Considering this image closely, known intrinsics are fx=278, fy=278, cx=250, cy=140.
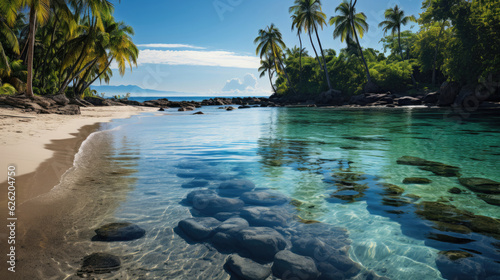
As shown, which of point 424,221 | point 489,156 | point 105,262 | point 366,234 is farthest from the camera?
point 489,156

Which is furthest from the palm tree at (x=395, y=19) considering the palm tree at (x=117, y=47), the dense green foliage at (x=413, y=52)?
the palm tree at (x=117, y=47)

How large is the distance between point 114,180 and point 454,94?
1248 inches

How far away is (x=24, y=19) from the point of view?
32438 mm

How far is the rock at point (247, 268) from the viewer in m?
2.31

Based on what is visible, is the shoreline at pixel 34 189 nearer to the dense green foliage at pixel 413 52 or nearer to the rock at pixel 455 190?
the rock at pixel 455 190

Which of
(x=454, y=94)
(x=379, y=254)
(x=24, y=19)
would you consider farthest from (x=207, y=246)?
(x=24, y=19)

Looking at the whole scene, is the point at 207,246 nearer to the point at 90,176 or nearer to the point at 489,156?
the point at 90,176

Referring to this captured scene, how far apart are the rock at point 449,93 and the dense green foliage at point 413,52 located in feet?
2.70

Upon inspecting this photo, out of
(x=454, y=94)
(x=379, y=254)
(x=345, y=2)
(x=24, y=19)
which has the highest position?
(x=345, y=2)

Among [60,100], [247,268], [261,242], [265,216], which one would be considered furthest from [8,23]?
[247,268]

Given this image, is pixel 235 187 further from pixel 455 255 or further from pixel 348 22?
pixel 348 22

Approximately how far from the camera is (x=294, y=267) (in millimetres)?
2383

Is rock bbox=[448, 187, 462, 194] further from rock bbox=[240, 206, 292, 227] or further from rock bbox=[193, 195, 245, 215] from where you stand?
rock bbox=[193, 195, 245, 215]

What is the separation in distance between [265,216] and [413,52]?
140ft
